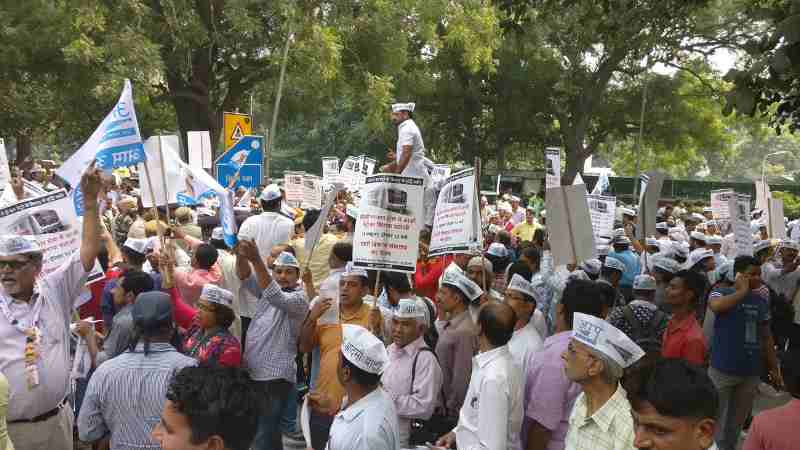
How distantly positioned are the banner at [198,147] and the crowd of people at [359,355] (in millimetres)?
4835

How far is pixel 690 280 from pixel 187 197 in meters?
5.85

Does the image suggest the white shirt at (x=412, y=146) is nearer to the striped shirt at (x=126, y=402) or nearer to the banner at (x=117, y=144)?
the banner at (x=117, y=144)

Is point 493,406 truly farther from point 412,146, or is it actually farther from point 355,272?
point 412,146

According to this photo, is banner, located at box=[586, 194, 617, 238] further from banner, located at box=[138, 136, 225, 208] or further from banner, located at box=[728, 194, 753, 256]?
banner, located at box=[138, 136, 225, 208]

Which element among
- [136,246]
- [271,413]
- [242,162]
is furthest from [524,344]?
[242,162]

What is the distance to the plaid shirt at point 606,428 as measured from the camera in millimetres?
4156

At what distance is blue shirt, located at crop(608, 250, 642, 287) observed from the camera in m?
10.4

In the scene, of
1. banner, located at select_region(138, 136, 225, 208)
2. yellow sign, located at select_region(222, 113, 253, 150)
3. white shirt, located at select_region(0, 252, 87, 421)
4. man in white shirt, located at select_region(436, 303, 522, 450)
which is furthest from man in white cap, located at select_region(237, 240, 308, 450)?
yellow sign, located at select_region(222, 113, 253, 150)

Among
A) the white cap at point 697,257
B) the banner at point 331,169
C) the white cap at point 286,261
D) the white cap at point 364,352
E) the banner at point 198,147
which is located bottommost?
the white cap at point 697,257

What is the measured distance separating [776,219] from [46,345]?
10.5m

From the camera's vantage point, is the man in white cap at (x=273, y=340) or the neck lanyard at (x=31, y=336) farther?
the man in white cap at (x=273, y=340)

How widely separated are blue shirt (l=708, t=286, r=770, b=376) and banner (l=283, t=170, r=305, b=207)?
725 cm

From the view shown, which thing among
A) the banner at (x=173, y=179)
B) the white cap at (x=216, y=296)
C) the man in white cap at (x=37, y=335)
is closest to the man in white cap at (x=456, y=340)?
the white cap at (x=216, y=296)

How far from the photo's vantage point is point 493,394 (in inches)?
187
